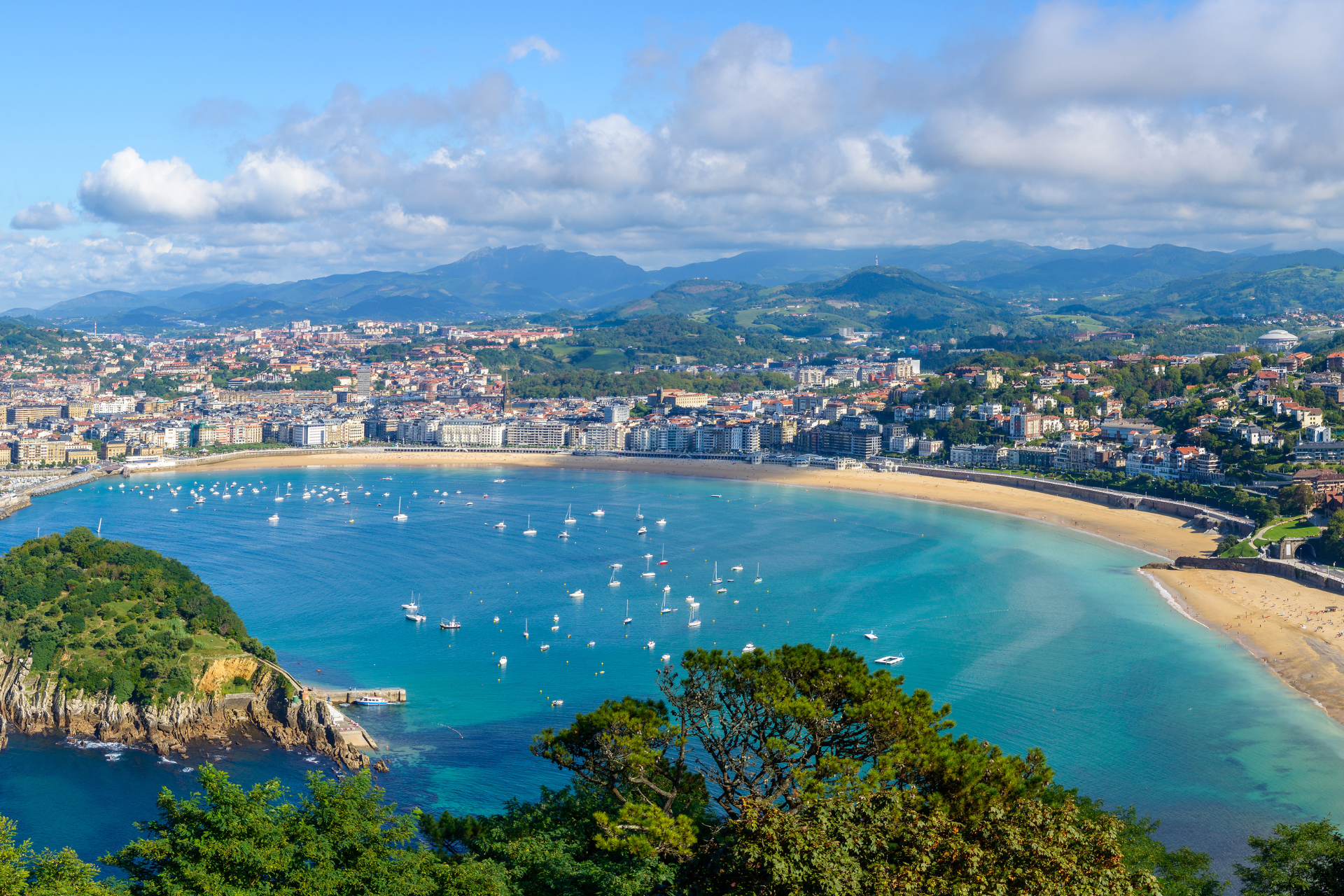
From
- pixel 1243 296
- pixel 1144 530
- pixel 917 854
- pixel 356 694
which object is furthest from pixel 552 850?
pixel 1243 296

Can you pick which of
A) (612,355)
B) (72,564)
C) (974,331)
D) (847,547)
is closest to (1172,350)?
(974,331)

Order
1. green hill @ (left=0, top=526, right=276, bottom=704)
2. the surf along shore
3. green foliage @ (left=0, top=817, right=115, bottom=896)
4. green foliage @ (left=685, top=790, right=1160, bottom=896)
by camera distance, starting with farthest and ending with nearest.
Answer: the surf along shore → green hill @ (left=0, top=526, right=276, bottom=704) → green foliage @ (left=0, top=817, right=115, bottom=896) → green foliage @ (left=685, top=790, right=1160, bottom=896)

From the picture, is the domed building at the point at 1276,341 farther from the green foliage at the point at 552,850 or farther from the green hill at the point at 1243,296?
the green foliage at the point at 552,850

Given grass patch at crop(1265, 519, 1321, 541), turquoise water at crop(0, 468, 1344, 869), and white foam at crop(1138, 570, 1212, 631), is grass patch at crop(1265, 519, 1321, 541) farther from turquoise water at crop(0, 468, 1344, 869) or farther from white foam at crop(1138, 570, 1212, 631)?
white foam at crop(1138, 570, 1212, 631)

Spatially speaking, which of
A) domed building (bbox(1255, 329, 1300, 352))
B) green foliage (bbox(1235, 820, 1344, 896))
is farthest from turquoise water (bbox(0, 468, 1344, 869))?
domed building (bbox(1255, 329, 1300, 352))

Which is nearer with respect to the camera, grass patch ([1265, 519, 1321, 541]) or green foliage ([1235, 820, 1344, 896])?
green foliage ([1235, 820, 1344, 896])

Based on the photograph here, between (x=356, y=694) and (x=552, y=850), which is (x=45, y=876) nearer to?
(x=552, y=850)
